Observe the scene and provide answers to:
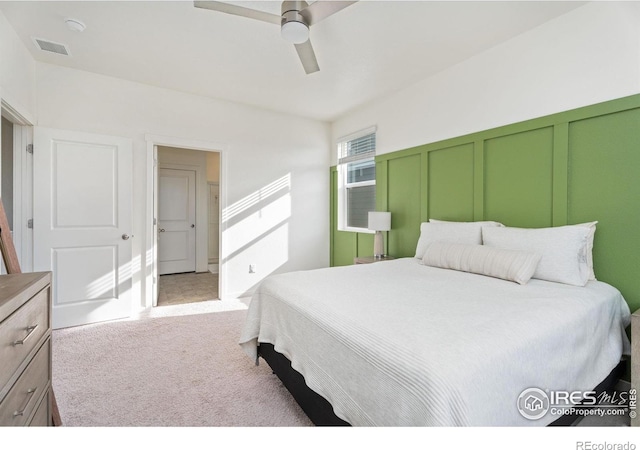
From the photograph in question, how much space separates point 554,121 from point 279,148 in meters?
3.28

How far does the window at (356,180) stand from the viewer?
4.26 m

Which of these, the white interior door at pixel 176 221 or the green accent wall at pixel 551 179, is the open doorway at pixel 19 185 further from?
the green accent wall at pixel 551 179

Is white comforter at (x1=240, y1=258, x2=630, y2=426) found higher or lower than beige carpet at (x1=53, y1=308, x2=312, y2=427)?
→ higher

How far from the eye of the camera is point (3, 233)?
1.37 meters

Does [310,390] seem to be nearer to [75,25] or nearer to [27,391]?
[27,391]

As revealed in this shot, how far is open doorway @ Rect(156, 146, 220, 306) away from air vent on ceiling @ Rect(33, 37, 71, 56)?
260 cm

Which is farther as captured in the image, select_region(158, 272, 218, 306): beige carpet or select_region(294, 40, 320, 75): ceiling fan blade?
select_region(158, 272, 218, 306): beige carpet

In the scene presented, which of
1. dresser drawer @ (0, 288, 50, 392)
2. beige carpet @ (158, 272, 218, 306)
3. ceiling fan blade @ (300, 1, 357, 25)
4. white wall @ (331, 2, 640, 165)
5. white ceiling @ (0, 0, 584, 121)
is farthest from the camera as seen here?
beige carpet @ (158, 272, 218, 306)

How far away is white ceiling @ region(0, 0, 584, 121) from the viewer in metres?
2.20

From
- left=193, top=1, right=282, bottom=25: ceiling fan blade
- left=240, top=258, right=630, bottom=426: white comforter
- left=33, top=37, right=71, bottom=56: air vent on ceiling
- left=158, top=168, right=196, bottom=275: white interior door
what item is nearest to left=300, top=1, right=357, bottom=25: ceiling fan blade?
left=193, top=1, right=282, bottom=25: ceiling fan blade

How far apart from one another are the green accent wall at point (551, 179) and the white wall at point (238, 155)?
1728mm

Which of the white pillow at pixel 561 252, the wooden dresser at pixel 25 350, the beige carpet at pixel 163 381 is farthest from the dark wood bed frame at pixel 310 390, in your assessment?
the wooden dresser at pixel 25 350

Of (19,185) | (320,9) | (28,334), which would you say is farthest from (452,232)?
(19,185)

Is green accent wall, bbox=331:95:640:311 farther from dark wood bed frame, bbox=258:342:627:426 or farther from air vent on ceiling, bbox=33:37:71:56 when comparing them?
air vent on ceiling, bbox=33:37:71:56
